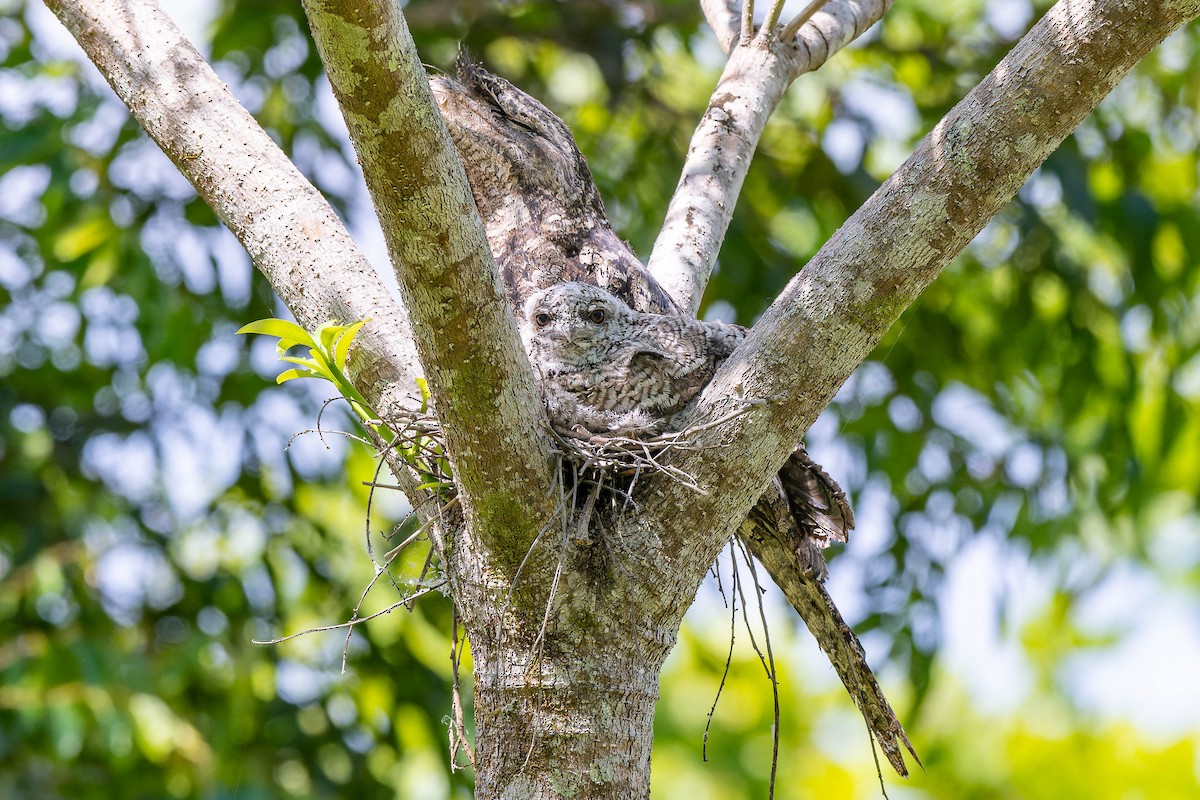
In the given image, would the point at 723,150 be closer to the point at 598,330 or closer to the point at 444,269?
the point at 598,330

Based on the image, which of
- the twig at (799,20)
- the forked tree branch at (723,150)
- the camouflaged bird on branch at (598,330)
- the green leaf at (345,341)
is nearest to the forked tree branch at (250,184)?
the green leaf at (345,341)

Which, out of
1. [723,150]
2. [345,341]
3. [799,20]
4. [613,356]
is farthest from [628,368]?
[799,20]

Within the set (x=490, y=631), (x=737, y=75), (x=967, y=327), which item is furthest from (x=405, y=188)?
(x=967, y=327)

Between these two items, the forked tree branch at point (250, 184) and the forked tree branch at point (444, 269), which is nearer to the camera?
the forked tree branch at point (444, 269)

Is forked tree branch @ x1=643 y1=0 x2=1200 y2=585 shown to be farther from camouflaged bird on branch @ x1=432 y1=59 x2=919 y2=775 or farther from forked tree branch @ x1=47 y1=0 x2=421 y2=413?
forked tree branch @ x1=47 y1=0 x2=421 y2=413

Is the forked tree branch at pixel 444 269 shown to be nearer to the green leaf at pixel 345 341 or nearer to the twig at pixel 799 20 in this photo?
the green leaf at pixel 345 341

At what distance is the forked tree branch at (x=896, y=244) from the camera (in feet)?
5.98

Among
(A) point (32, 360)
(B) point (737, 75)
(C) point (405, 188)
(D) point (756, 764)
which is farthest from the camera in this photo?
(D) point (756, 764)

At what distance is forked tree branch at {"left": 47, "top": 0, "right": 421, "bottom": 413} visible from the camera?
221 cm

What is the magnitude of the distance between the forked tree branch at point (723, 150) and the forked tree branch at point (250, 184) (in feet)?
3.16

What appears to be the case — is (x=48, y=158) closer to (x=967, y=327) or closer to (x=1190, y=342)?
(x=967, y=327)

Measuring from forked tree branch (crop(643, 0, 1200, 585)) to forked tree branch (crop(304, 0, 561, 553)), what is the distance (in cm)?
27

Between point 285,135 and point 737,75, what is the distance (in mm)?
2981

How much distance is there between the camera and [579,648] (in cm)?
191
